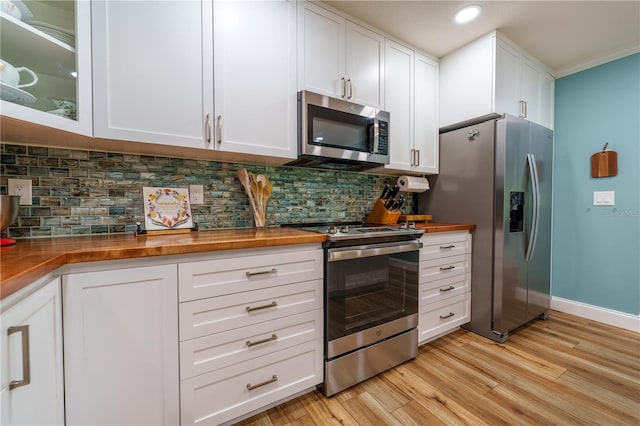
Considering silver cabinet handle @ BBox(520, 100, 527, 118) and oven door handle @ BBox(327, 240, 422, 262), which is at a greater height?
silver cabinet handle @ BBox(520, 100, 527, 118)

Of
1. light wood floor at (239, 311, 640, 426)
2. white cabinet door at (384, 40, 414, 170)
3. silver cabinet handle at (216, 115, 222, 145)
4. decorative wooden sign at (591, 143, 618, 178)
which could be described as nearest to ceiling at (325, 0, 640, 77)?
white cabinet door at (384, 40, 414, 170)

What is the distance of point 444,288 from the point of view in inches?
81.8

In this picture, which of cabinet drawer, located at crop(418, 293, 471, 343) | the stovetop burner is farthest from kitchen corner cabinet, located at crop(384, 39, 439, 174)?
cabinet drawer, located at crop(418, 293, 471, 343)

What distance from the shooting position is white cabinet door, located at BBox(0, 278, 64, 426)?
64cm

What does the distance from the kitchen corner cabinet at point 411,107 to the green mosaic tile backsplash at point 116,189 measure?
0.86m

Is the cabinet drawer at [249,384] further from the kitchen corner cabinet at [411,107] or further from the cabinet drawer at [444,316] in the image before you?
the kitchen corner cabinet at [411,107]

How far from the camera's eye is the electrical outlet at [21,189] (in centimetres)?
123

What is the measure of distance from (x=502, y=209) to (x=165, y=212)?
238 centimetres

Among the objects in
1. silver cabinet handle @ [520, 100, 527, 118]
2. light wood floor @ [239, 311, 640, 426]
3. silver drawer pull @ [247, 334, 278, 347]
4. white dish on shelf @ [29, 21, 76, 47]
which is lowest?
light wood floor @ [239, 311, 640, 426]

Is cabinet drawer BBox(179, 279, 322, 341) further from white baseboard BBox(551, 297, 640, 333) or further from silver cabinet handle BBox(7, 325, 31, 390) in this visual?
white baseboard BBox(551, 297, 640, 333)

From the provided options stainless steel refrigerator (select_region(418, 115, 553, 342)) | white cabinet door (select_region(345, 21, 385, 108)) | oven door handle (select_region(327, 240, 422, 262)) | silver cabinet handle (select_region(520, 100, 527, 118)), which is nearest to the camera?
oven door handle (select_region(327, 240, 422, 262))

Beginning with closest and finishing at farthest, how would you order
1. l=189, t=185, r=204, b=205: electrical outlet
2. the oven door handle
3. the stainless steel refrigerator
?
the oven door handle, l=189, t=185, r=204, b=205: electrical outlet, the stainless steel refrigerator

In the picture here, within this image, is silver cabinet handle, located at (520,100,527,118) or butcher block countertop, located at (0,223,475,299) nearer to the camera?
butcher block countertop, located at (0,223,475,299)

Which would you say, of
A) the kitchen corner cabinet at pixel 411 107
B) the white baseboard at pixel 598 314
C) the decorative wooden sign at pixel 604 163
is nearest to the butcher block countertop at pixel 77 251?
the kitchen corner cabinet at pixel 411 107
